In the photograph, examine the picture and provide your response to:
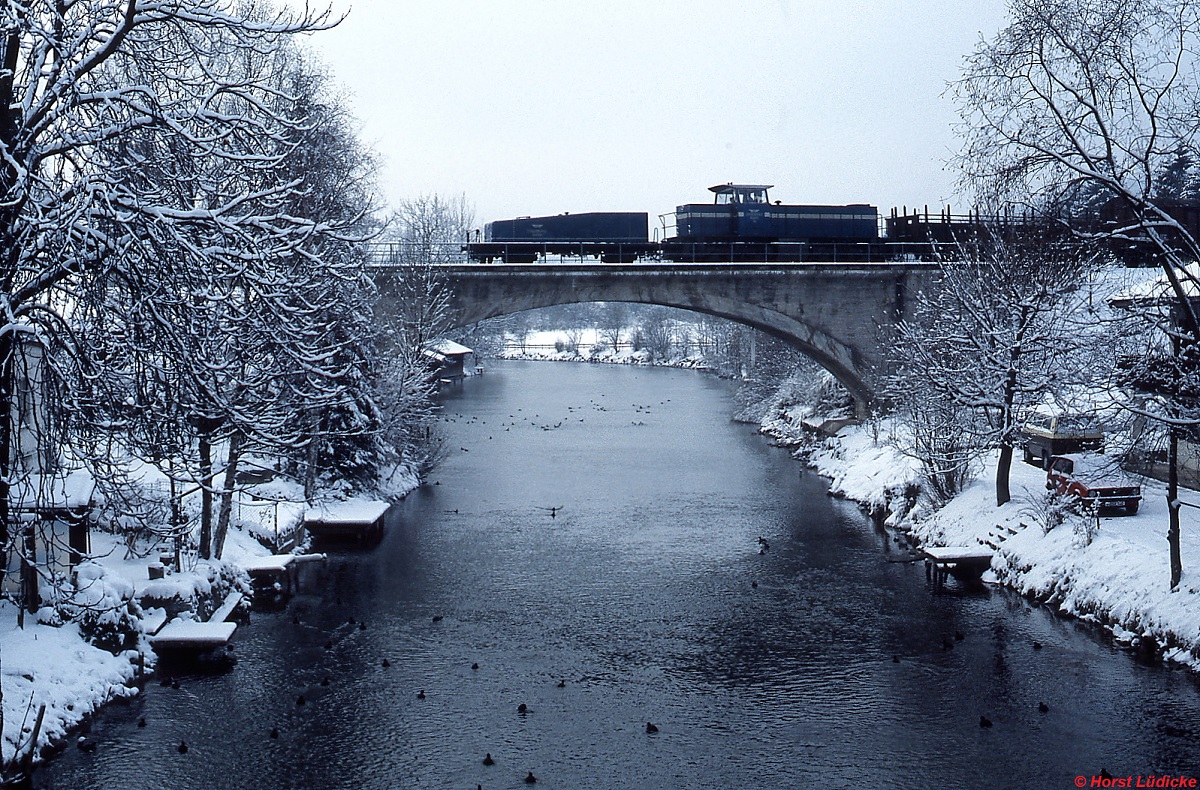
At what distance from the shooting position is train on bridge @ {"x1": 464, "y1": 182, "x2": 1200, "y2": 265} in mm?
44719

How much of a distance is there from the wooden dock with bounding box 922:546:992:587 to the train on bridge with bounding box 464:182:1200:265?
19.0 metres

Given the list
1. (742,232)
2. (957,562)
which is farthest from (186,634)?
(742,232)

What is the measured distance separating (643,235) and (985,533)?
24.3 meters

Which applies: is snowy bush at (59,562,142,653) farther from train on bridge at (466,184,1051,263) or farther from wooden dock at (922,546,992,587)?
train on bridge at (466,184,1051,263)

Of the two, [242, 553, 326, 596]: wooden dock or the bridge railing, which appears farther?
the bridge railing

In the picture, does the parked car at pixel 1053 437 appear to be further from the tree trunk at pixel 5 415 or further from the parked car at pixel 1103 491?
the tree trunk at pixel 5 415

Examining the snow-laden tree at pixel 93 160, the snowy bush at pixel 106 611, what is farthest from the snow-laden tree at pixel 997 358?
the snow-laden tree at pixel 93 160

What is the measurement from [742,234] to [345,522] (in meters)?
23.6

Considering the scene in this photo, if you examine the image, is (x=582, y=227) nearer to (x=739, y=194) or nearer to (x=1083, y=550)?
(x=739, y=194)

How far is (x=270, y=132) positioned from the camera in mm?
10680

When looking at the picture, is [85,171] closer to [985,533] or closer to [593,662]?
[593,662]

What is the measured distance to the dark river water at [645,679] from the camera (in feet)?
51.4

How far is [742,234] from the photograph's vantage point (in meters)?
46.6

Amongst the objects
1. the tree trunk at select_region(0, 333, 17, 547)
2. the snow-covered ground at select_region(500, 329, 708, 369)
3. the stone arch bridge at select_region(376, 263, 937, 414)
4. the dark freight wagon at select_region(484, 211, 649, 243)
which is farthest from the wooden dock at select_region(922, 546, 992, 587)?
the snow-covered ground at select_region(500, 329, 708, 369)
